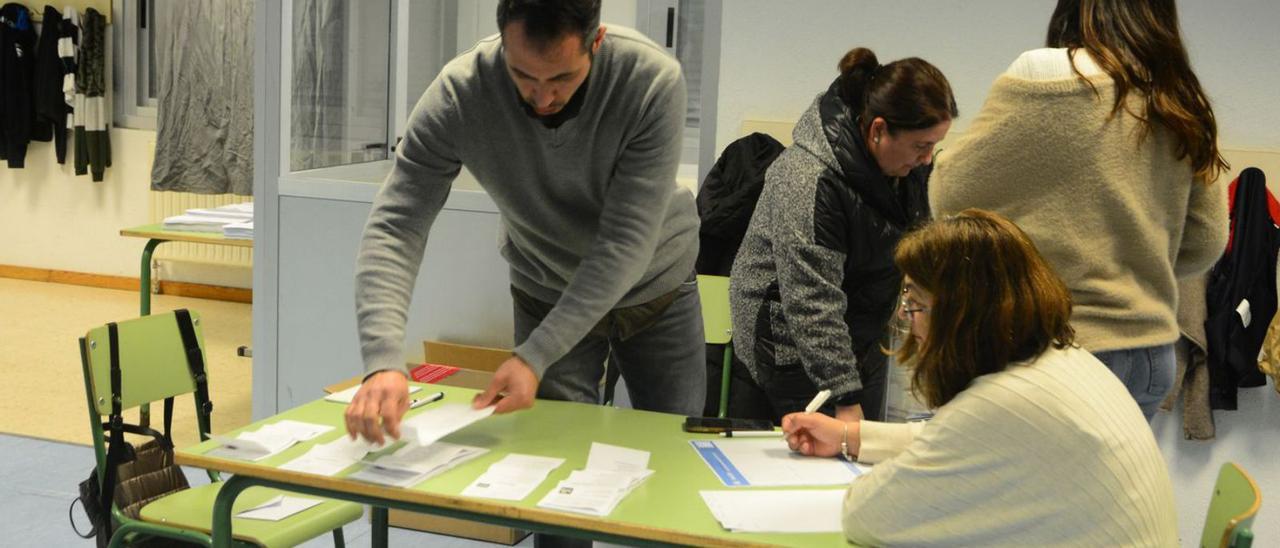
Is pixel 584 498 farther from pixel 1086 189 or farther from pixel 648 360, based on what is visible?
pixel 1086 189

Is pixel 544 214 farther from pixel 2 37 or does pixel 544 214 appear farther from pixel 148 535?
pixel 2 37

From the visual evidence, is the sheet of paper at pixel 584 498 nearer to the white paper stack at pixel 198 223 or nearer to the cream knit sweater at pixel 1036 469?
the cream knit sweater at pixel 1036 469

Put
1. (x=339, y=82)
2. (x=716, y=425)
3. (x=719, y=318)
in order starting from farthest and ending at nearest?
1. (x=339, y=82)
2. (x=719, y=318)
3. (x=716, y=425)

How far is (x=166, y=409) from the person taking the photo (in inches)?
110

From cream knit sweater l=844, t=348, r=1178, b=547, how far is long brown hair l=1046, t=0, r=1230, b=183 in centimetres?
41

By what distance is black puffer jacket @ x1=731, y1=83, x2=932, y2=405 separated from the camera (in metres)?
2.29

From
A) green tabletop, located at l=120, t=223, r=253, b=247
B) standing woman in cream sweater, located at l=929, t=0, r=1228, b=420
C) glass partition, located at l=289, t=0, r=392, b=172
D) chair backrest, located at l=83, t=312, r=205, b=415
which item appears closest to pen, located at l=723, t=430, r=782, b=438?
standing woman in cream sweater, located at l=929, t=0, r=1228, b=420

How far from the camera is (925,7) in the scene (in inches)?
150

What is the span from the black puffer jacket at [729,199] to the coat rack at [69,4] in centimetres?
474

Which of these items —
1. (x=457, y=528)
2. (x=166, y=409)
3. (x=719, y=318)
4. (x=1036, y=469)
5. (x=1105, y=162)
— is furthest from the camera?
(x=457, y=528)

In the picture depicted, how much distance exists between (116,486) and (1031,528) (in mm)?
1886

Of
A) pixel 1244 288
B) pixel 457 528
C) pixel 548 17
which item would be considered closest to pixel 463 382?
pixel 457 528

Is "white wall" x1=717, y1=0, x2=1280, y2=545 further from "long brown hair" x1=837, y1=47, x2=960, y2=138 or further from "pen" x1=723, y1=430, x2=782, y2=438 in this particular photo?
"pen" x1=723, y1=430, x2=782, y2=438

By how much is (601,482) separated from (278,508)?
40.5 inches
